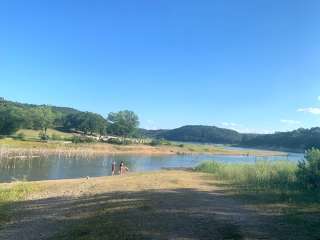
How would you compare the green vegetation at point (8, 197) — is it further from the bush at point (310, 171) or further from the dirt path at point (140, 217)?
the bush at point (310, 171)

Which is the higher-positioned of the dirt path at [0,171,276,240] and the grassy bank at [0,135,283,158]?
the grassy bank at [0,135,283,158]

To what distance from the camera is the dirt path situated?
42.3 ft

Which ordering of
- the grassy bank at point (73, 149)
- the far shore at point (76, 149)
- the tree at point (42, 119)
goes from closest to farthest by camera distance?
the far shore at point (76, 149) → the grassy bank at point (73, 149) → the tree at point (42, 119)

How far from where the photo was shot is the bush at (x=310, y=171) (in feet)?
77.2

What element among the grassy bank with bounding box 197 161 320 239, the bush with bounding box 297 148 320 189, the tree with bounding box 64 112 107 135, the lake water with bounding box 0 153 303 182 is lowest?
the lake water with bounding box 0 153 303 182

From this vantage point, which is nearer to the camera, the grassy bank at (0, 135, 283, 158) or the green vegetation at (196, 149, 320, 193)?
the green vegetation at (196, 149, 320, 193)

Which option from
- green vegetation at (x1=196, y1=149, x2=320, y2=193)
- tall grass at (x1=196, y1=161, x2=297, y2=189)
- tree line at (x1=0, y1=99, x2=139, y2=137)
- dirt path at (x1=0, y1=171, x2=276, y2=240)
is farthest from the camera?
tree line at (x1=0, y1=99, x2=139, y2=137)

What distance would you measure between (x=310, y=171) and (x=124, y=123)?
16421 cm

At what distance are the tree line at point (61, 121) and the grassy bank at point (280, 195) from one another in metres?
96.0

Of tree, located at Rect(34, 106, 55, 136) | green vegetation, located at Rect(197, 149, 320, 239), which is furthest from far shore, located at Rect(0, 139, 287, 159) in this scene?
green vegetation, located at Rect(197, 149, 320, 239)

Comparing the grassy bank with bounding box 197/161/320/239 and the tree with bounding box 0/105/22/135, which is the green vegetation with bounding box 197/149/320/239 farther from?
the tree with bounding box 0/105/22/135

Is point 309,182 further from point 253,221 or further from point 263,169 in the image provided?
point 253,221

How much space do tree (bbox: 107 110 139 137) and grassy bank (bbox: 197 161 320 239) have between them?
149987 millimetres

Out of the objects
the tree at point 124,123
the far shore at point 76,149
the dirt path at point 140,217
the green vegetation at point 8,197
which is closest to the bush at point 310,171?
the dirt path at point 140,217
